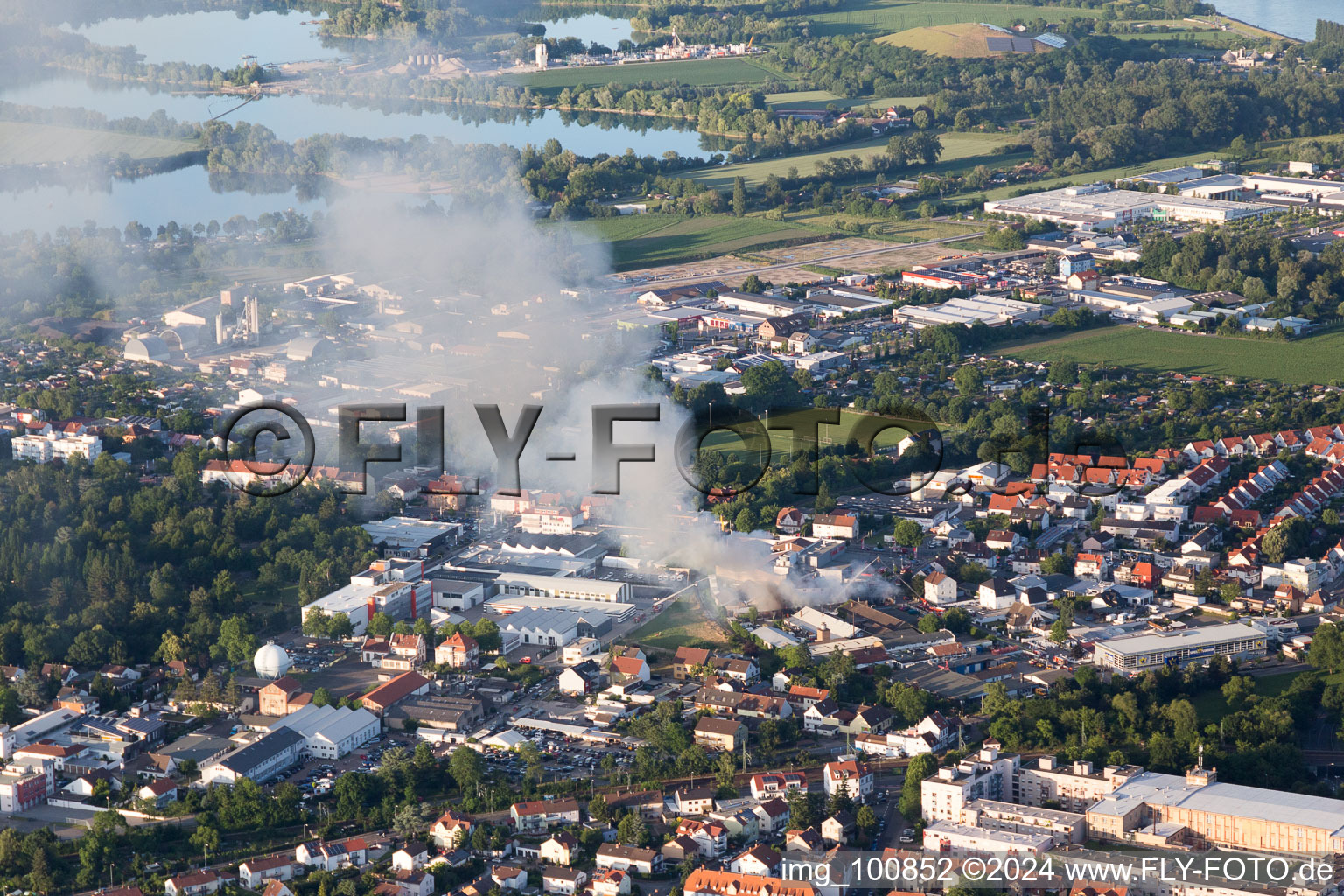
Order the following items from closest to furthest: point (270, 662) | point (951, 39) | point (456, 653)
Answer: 1. point (270, 662)
2. point (456, 653)
3. point (951, 39)

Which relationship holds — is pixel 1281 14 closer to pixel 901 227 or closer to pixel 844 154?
pixel 844 154

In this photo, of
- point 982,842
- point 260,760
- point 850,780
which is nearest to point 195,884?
point 260,760

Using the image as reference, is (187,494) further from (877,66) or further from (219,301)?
(877,66)

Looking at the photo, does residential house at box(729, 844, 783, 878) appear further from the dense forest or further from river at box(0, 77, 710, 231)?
river at box(0, 77, 710, 231)

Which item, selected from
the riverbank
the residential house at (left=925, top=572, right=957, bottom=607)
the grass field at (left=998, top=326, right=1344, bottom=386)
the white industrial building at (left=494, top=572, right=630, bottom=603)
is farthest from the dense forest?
the riverbank

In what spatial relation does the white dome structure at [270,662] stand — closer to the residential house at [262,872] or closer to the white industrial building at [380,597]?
the white industrial building at [380,597]

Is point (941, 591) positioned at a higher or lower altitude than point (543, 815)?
higher
